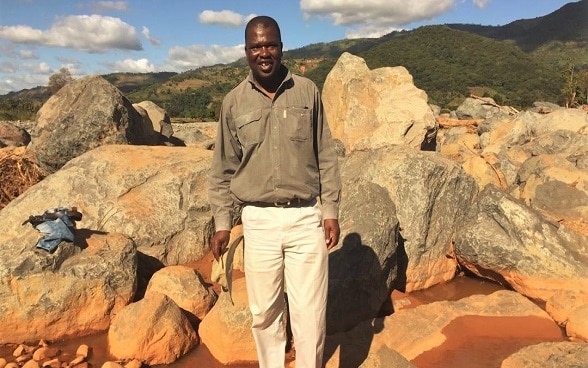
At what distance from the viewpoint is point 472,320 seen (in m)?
4.89

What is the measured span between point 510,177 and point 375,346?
577cm

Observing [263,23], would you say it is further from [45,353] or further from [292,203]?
[45,353]

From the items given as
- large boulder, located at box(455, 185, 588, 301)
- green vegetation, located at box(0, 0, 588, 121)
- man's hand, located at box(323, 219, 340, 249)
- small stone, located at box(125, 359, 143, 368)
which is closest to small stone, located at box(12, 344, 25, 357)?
small stone, located at box(125, 359, 143, 368)

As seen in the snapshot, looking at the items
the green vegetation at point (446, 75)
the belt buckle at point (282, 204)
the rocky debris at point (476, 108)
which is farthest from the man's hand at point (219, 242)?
the green vegetation at point (446, 75)

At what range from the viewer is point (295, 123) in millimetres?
2902

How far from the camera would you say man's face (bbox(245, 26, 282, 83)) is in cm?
278

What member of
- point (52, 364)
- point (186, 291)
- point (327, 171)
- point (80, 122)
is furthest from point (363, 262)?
point (80, 122)

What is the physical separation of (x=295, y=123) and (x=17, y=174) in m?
7.52

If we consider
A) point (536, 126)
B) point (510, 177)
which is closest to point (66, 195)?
point (510, 177)

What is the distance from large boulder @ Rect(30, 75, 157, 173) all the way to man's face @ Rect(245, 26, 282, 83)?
5939mm

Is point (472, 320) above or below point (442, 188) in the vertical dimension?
below

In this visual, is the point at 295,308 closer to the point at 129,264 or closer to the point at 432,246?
the point at 129,264

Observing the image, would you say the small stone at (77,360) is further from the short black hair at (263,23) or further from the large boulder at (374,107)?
the large boulder at (374,107)

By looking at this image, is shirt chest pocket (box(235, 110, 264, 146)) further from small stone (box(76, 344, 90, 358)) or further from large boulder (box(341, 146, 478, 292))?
small stone (box(76, 344, 90, 358))
